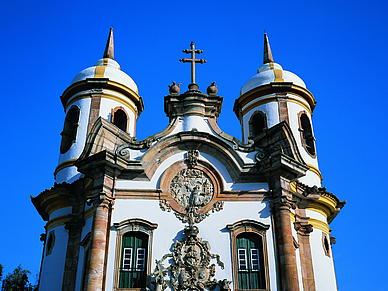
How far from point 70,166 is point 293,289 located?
1241 centimetres

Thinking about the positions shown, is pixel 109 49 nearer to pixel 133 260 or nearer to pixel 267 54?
pixel 267 54

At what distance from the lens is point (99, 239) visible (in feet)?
58.6

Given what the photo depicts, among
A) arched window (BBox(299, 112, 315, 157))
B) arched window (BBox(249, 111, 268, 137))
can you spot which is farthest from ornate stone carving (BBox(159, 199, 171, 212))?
arched window (BBox(299, 112, 315, 157))

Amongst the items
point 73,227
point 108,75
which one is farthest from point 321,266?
point 108,75

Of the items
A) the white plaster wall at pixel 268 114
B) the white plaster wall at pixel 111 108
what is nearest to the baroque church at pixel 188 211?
the white plaster wall at pixel 111 108

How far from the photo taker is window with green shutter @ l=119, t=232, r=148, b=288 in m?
17.5

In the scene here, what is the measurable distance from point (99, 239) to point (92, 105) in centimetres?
948

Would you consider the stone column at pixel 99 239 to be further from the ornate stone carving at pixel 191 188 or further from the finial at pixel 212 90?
the finial at pixel 212 90

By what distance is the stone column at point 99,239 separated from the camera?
17.1 metres

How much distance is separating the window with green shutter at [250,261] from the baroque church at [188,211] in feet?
0.12

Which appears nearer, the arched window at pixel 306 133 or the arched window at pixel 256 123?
the arched window at pixel 306 133

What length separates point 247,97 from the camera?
2689cm

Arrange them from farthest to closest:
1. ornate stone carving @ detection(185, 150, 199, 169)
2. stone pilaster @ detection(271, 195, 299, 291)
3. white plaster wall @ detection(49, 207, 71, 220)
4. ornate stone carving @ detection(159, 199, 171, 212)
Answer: white plaster wall @ detection(49, 207, 71, 220) → ornate stone carving @ detection(185, 150, 199, 169) → ornate stone carving @ detection(159, 199, 171, 212) → stone pilaster @ detection(271, 195, 299, 291)

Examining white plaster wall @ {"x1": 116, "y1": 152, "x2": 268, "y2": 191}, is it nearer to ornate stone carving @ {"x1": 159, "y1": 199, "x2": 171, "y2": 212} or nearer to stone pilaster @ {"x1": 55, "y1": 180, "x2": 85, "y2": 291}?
ornate stone carving @ {"x1": 159, "y1": 199, "x2": 171, "y2": 212}
